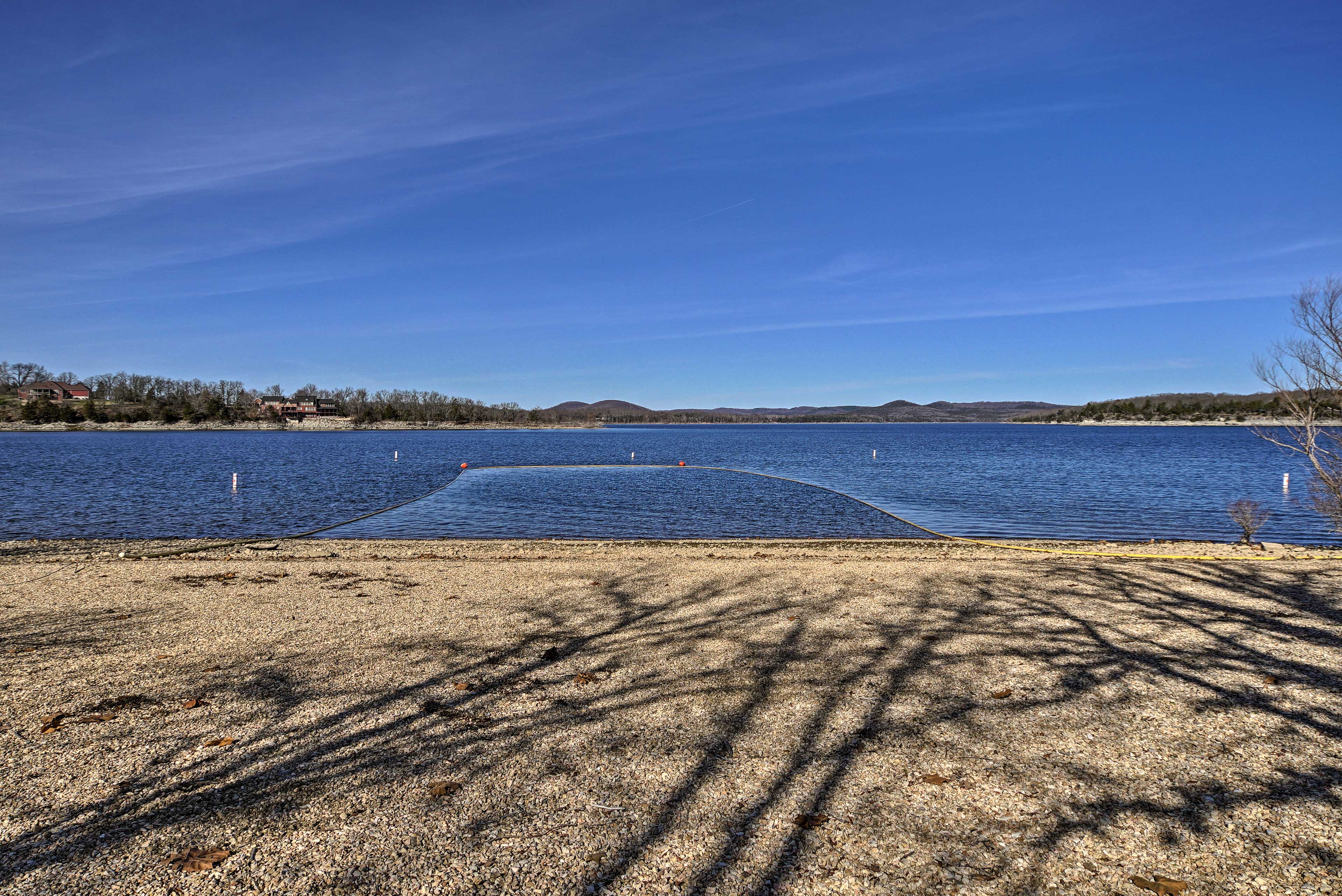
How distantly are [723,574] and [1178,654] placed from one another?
6602 millimetres

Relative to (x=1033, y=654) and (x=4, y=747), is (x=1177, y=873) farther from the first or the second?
(x=4, y=747)

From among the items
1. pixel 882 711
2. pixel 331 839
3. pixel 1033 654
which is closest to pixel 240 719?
pixel 331 839

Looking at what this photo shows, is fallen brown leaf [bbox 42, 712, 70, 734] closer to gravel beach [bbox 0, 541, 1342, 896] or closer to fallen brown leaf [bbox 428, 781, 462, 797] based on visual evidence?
gravel beach [bbox 0, 541, 1342, 896]

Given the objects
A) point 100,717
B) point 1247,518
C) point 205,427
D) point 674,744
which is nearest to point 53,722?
point 100,717

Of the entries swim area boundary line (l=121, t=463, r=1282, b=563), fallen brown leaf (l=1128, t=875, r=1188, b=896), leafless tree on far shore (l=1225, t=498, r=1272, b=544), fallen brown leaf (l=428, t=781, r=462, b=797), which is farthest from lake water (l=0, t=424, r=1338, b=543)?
fallen brown leaf (l=1128, t=875, r=1188, b=896)

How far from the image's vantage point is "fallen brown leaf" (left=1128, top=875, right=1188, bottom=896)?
3.42 metres

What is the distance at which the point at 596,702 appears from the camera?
5.98m

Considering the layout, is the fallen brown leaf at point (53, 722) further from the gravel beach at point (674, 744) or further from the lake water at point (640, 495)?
the lake water at point (640, 495)

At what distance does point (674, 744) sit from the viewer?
513cm

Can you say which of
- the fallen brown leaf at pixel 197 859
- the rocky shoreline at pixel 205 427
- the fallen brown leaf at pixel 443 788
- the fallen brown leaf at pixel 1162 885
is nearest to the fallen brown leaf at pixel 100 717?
the fallen brown leaf at pixel 197 859

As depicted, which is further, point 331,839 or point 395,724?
point 395,724

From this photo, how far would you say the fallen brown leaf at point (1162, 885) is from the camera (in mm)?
3420

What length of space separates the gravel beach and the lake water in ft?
40.9

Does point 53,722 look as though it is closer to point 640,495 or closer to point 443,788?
point 443,788
